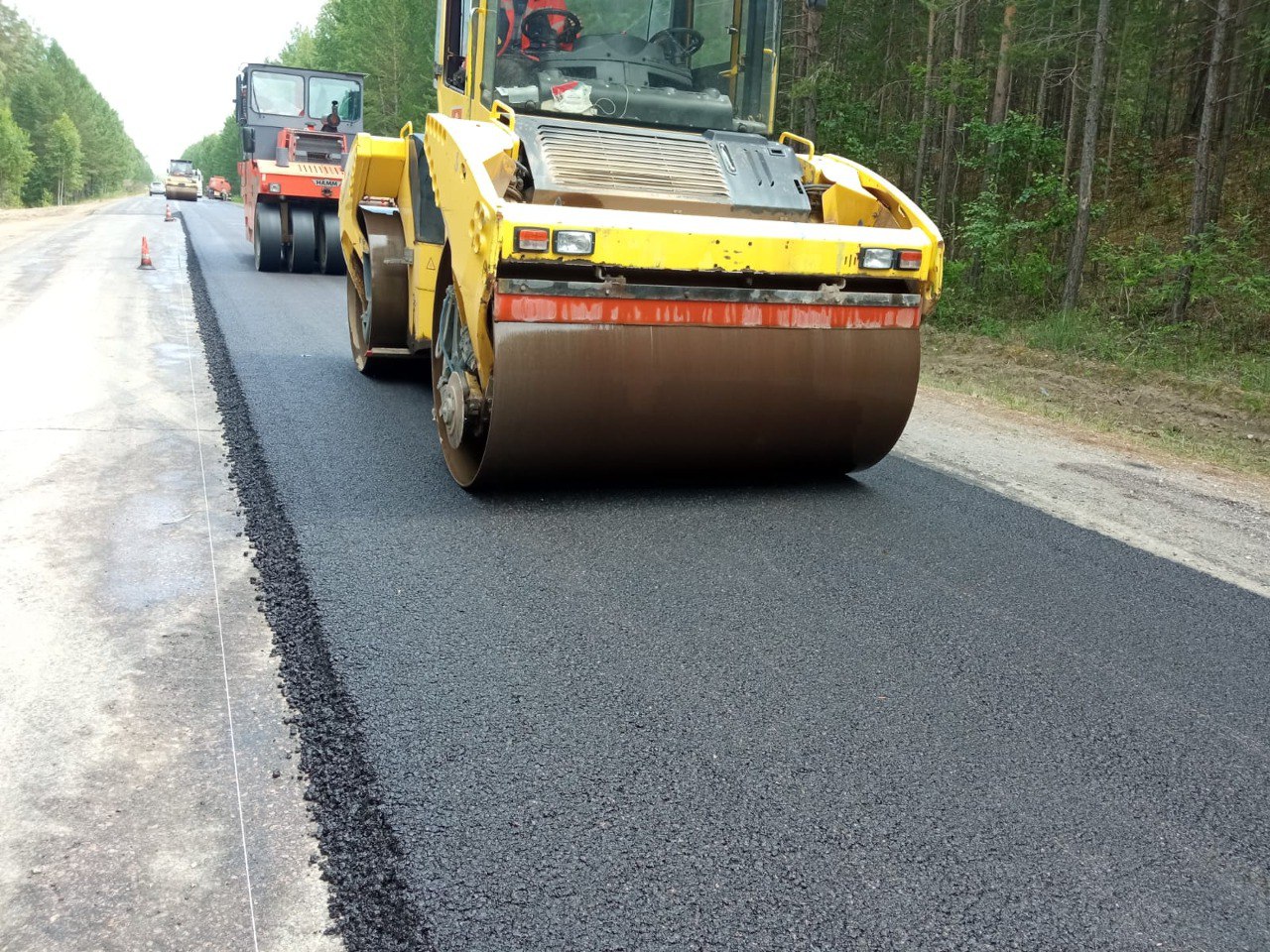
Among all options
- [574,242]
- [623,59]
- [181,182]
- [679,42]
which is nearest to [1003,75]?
[679,42]

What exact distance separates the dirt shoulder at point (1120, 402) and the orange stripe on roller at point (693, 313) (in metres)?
3.27

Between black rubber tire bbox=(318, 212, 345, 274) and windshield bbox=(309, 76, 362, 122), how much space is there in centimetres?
303

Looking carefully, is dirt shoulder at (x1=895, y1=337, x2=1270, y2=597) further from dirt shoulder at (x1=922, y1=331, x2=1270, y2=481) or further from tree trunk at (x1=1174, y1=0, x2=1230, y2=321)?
tree trunk at (x1=1174, y1=0, x2=1230, y2=321)

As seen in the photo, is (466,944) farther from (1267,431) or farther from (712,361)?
(1267,431)

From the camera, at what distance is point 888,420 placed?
4914 mm

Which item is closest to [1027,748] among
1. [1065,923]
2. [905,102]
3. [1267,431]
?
[1065,923]

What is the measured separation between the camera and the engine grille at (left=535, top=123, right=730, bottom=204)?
4.84 meters

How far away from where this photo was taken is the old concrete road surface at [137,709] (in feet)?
6.86

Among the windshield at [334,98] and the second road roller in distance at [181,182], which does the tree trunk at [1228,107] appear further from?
the second road roller in distance at [181,182]

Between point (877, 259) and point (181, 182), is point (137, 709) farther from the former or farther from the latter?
point (181, 182)

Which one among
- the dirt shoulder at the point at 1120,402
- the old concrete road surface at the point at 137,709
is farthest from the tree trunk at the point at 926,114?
the old concrete road surface at the point at 137,709

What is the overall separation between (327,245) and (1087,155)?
10.1 meters

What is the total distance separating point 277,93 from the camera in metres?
16.7

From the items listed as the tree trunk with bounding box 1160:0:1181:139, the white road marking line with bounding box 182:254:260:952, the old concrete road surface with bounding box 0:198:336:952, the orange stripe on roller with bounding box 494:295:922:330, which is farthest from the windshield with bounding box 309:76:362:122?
the orange stripe on roller with bounding box 494:295:922:330
